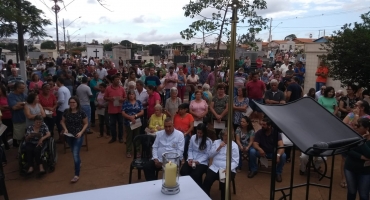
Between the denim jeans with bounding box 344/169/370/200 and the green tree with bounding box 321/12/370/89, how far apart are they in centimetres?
369

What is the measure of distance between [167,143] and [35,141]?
7.51 feet

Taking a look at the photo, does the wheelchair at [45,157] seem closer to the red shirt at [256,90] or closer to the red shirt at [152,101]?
the red shirt at [152,101]

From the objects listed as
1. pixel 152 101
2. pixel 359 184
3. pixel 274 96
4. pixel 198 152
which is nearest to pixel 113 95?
pixel 152 101

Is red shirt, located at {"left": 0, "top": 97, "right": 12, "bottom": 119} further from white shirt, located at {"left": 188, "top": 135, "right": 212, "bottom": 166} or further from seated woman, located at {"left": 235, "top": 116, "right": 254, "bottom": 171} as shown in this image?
seated woman, located at {"left": 235, "top": 116, "right": 254, "bottom": 171}

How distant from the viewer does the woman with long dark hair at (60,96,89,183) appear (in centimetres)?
473

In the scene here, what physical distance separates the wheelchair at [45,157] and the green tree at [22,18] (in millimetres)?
2116

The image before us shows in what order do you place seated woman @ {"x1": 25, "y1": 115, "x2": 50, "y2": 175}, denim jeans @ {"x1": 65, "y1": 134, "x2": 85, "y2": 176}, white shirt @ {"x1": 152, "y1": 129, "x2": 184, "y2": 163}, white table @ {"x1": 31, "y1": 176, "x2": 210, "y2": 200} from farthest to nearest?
seated woman @ {"x1": 25, "y1": 115, "x2": 50, "y2": 175}, denim jeans @ {"x1": 65, "y1": 134, "x2": 85, "y2": 176}, white shirt @ {"x1": 152, "y1": 129, "x2": 184, "y2": 163}, white table @ {"x1": 31, "y1": 176, "x2": 210, "y2": 200}

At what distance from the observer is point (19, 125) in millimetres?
5379

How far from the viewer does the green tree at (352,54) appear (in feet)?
22.6

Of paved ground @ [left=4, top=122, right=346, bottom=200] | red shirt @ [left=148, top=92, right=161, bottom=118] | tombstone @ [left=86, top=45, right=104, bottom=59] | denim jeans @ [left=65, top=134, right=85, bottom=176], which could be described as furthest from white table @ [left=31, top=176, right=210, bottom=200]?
tombstone @ [left=86, top=45, right=104, bottom=59]

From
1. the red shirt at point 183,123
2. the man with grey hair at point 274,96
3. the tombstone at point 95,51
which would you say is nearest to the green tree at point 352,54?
the man with grey hair at point 274,96

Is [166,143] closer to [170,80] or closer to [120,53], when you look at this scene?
[170,80]

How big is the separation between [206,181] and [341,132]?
2.34 metres

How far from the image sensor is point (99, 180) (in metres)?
4.81
